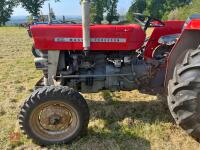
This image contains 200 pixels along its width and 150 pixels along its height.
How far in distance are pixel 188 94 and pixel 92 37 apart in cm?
146

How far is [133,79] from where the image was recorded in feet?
15.5

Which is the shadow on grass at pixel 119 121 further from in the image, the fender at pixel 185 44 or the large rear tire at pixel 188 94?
the fender at pixel 185 44

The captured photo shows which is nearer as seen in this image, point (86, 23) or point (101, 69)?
point (86, 23)

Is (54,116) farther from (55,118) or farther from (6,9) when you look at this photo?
(6,9)

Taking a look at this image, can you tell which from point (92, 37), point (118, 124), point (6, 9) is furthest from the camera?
point (6, 9)

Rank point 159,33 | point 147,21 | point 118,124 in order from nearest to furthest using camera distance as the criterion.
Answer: point 118,124 → point 147,21 → point 159,33

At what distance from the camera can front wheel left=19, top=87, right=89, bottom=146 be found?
405cm

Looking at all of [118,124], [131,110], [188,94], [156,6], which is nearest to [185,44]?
[188,94]

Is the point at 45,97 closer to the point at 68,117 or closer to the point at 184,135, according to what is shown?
the point at 68,117

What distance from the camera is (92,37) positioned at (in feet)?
14.9

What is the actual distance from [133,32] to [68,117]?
130cm

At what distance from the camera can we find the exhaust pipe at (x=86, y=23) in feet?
13.5

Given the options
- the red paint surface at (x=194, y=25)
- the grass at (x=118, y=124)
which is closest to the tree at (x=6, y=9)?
the grass at (x=118, y=124)

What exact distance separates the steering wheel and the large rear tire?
4.13ft
